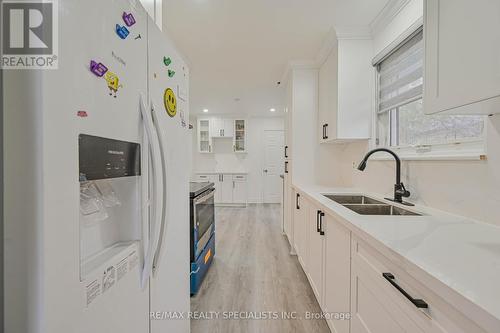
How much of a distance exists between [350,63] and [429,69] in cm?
129

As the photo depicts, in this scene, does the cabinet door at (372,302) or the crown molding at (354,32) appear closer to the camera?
the cabinet door at (372,302)

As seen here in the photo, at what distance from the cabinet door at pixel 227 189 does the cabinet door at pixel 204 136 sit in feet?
3.00

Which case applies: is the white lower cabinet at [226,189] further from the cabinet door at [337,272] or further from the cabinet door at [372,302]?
the cabinet door at [372,302]

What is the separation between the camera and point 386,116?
6.54 ft

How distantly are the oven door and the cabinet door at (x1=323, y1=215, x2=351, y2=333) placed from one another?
108 centimetres

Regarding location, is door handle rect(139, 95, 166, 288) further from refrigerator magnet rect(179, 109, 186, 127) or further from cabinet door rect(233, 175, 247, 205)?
cabinet door rect(233, 175, 247, 205)

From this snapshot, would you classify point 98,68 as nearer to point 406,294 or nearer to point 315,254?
point 406,294

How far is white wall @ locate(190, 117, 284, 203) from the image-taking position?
6125 mm

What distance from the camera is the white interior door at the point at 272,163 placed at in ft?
20.1

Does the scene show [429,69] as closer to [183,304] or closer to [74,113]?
[74,113]

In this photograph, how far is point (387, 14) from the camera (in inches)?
69.7

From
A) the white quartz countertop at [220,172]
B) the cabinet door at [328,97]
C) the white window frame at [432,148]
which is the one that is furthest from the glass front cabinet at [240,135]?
the white window frame at [432,148]

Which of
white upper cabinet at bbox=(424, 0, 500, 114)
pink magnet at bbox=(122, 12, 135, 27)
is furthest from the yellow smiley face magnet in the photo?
white upper cabinet at bbox=(424, 0, 500, 114)

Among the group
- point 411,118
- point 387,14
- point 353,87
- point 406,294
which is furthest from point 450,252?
point 387,14
